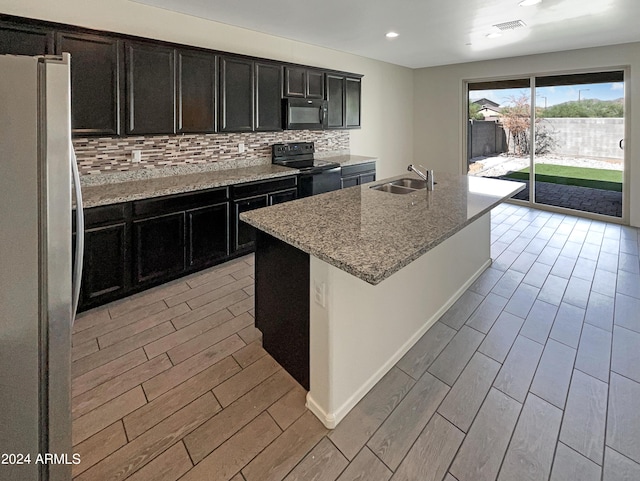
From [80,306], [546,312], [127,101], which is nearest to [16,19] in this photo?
[127,101]

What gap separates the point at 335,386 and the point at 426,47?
5.20 meters

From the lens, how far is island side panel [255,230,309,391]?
193 centimetres

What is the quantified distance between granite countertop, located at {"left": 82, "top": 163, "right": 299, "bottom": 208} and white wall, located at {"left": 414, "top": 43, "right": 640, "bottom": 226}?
13.4 feet

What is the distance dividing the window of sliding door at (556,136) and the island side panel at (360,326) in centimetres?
464

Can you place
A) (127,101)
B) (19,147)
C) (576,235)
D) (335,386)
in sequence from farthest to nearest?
1. (576,235)
2. (127,101)
3. (335,386)
4. (19,147)

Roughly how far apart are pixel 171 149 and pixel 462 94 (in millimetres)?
5557

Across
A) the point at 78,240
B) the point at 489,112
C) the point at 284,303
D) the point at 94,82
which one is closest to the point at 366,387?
the point at 284,303

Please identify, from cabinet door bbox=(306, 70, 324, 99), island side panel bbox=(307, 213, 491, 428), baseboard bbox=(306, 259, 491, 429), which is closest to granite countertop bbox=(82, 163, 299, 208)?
cabinet door bbox=(306, 70, 324, 99)

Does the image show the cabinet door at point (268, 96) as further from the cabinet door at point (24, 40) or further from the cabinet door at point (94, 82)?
the cabinet door at point (24, 40)

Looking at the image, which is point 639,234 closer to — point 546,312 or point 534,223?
point 534,223

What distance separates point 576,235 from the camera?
4777 millimetres

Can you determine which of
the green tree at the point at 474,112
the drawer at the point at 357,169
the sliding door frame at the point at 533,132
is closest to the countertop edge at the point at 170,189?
the drawer at the point at 357,169

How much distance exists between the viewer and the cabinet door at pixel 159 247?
120 inches

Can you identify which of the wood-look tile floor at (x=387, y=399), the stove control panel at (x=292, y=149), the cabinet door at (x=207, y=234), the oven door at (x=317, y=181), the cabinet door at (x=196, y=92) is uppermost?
the cabinet door at (x=196, y=92)
